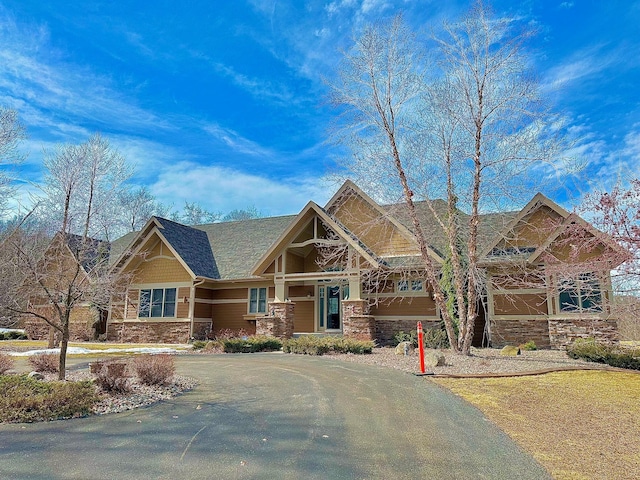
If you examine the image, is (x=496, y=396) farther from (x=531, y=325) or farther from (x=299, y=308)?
(x=299, y=308)

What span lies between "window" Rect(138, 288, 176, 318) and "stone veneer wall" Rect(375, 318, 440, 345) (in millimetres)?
10846

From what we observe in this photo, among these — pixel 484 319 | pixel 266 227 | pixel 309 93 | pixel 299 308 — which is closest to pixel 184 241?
pixel 266 227

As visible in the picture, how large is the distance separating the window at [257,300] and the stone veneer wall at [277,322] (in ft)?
8.03

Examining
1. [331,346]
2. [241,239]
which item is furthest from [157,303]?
[331,346]

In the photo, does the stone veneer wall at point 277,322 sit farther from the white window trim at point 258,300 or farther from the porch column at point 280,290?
the white window trim at point 258,300

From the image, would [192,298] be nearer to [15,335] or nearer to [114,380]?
[15,335]

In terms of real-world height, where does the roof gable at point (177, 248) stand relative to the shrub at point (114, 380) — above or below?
above

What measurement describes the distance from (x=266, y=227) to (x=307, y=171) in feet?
25.8

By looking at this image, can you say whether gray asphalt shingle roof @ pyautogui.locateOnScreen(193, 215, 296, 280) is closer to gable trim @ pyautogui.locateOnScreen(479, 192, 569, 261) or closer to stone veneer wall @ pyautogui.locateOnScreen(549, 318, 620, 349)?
gable trim @ pyautogui.locateOnScreen(479, 192, 569, 261)

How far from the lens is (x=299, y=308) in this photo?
2250cm

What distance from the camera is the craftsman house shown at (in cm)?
1755

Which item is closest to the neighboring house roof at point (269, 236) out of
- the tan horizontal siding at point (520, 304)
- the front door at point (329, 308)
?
the tan horizontal siding at point (520, 304)

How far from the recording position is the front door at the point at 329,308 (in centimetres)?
2170

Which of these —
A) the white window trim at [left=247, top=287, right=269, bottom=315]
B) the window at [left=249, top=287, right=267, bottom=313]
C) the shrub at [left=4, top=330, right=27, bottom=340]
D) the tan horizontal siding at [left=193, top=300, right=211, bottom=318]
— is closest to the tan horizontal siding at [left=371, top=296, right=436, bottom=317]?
the white window trim at [left=247, top=287, right=269, bottom=315]
